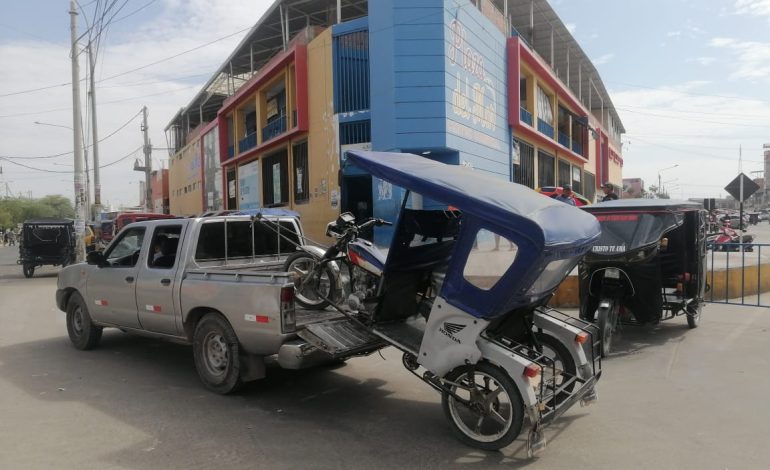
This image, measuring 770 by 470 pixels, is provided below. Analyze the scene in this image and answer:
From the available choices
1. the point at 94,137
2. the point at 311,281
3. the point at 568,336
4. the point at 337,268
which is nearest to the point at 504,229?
the point at 568,336

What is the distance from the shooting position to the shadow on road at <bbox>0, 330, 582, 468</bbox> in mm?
3943

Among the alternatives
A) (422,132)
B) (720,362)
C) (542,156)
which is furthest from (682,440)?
(542,156)

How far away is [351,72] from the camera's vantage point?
60.6 ft

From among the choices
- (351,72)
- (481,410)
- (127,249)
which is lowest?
(481,410)

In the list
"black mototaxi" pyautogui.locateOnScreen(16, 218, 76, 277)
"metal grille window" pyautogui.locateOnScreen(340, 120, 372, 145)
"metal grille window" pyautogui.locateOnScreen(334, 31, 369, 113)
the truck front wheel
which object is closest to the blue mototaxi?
the truck front wheel

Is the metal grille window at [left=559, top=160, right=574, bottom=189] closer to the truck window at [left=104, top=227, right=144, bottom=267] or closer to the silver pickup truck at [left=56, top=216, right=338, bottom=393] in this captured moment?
the silver pickup truck at [left=56, top=216, right=338, bottom=393]

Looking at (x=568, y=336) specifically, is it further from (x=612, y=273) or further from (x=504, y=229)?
(x=612, y=273)

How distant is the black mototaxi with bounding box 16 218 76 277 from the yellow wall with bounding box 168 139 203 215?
18357 millimetres

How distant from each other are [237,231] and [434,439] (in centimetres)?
338

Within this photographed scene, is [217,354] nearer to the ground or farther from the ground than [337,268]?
nearer to the ground

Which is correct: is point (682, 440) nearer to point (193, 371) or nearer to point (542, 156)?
point (193, 371)

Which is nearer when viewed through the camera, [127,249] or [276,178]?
[127,249]

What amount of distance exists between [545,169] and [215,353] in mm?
25059

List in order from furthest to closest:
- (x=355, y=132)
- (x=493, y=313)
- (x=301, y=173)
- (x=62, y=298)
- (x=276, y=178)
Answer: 1. (x=276, y=178)
2. (x=301, y=173)
3. (x=355, y=132)
4. (x=62, y=298)
5. (x=493, y=313)
